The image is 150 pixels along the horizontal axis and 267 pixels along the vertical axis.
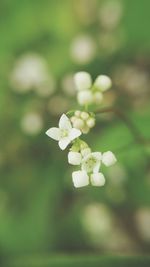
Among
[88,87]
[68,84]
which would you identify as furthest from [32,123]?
[88,87]

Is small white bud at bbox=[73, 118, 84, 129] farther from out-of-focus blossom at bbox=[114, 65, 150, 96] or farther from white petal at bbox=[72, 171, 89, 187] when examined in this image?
out-of-focus blossom at bbox=[114, 65, 150, 96]

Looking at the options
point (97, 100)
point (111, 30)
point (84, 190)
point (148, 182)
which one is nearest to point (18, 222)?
point (84, 190)

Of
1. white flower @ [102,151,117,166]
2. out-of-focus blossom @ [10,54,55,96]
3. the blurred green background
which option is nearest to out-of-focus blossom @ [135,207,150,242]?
the blurred green background

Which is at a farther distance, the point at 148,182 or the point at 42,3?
the point at 42,3

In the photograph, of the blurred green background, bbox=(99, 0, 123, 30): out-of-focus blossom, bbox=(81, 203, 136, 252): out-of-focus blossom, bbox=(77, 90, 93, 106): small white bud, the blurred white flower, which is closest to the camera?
bbox=(77, 90, 93, 106): small white bud

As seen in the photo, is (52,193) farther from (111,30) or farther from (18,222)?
(111,30)

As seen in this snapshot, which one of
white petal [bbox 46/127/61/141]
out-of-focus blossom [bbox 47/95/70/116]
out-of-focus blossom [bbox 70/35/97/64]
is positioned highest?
out-of-focus blossom [bbox 70/35/97/64]

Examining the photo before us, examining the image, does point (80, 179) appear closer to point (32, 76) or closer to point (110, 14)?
point (32, 76)
